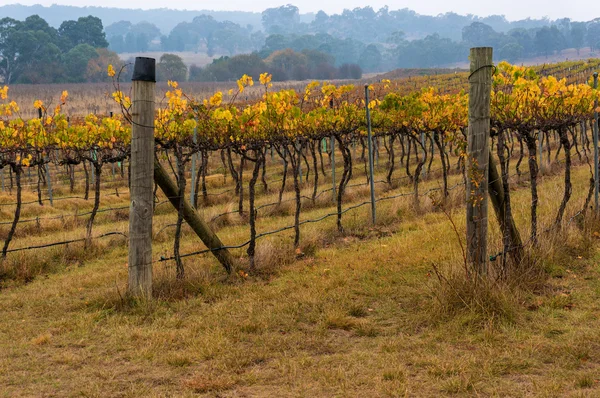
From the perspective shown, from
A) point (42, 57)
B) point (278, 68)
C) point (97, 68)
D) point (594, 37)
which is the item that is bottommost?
point (97, 68)

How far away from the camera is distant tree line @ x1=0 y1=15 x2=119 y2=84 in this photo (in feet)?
266

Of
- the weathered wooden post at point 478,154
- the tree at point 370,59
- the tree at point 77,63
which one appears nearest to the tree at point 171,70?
the tree at point 77,63

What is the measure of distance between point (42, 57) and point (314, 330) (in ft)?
289

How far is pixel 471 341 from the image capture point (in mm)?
4727

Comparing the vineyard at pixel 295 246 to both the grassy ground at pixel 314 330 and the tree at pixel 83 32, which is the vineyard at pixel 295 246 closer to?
the grassy ground at pixel 314 330

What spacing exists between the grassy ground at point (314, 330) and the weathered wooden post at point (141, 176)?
0.35 metres

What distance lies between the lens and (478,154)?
543cm

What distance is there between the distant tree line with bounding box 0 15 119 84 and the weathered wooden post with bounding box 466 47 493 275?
84.9 meters

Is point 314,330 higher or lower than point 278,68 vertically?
lower

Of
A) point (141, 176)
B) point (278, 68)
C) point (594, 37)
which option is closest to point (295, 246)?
point (141, 176)

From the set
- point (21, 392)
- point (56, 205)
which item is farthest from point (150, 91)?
point (56, 205)

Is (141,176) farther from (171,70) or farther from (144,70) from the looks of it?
(171,70)

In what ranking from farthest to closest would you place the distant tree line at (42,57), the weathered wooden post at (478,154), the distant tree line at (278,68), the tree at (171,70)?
the distant tree line at (278,68)
the tree at (171,70)
the distant tree line at (42,57)
the weathered wooden post at (478,154)

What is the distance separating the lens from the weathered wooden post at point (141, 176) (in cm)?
589
